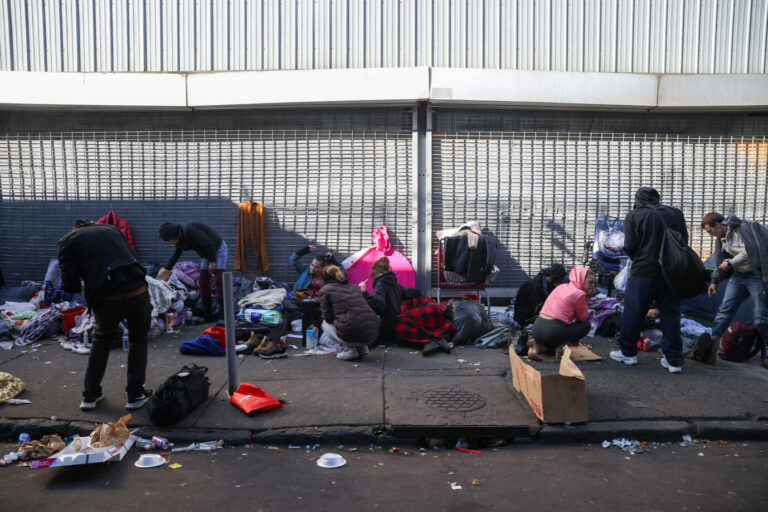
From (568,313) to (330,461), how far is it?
126 inches

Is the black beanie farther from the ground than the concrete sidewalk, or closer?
farther from the ground

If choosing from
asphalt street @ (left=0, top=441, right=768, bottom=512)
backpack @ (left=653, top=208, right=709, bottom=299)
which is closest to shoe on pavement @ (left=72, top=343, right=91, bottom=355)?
asphalt street @ (left=0, top=441, right=768, bottom=512)

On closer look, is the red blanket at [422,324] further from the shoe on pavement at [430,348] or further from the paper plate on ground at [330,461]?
the paper plate on ground at [330,461]

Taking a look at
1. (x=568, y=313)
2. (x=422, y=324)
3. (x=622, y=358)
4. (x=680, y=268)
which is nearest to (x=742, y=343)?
(x=622, y=358)

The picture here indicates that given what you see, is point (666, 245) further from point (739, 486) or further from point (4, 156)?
point (4, 156)

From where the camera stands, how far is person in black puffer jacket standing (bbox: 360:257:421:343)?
23.7 ft

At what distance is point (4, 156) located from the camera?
970 centimetres

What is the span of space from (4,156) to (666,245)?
9839 mm

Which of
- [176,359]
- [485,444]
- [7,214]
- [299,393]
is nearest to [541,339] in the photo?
[485,444]

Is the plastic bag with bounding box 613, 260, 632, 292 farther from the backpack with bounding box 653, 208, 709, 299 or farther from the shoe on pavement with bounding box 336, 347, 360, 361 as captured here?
the shoe on pavement with bounding box 336, 347, 360, 361

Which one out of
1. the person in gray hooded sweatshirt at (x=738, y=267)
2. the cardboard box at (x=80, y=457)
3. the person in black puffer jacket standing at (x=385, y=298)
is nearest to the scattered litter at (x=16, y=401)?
the cardboard box at (x=80, y=457)

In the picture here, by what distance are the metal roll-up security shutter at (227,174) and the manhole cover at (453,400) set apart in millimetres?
4231

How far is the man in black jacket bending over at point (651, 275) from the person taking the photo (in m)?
5.95

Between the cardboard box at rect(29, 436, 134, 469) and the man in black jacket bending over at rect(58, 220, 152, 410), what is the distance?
924mm
